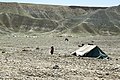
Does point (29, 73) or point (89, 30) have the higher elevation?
point (29, 73)

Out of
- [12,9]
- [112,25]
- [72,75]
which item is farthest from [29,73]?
[12,9]

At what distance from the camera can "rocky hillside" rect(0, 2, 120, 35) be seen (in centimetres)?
14675

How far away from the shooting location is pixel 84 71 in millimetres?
21250

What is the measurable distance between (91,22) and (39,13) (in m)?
31.9

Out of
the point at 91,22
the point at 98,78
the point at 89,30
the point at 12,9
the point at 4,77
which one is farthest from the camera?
the point at 12,9

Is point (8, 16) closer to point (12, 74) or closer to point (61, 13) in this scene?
point (61, 13)

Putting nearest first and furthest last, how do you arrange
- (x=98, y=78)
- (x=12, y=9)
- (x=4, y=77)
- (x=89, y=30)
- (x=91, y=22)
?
(x=4, y=77)
(x=98, y=78)
(x=89, y=30)
(x=91, y=22)
(x=12, y=9)

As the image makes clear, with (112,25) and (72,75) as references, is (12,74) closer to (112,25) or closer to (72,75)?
(72,75)

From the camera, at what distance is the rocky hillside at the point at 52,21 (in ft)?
481

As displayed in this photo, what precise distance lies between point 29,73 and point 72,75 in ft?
8.19

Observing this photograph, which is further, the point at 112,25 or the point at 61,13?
the point at 61,13

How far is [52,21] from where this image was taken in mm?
156375

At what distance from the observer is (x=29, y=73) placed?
19453 millimetres

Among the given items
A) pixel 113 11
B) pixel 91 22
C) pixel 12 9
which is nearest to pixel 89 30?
pixel 91 22
